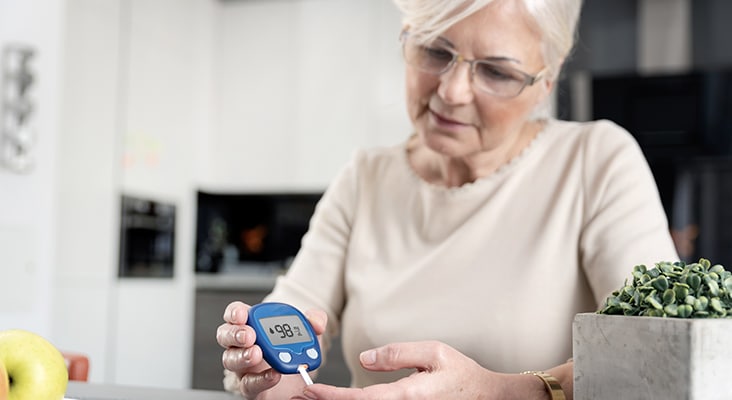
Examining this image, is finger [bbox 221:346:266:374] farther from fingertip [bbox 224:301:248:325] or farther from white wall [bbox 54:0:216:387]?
white wall [bbox 54:0:216:387]

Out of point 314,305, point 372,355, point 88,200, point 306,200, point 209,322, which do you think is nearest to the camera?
point 372,355

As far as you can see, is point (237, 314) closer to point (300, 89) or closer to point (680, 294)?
point (680, 294)

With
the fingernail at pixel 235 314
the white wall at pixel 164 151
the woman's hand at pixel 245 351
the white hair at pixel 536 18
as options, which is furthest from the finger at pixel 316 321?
the white wall at pixel 164 151

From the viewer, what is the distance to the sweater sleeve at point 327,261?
4.33 feet

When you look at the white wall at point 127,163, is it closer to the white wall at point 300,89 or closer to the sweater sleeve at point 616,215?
the white wall at point 300,89

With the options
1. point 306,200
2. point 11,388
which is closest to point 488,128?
point 11,388

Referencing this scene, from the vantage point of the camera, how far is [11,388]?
76cm

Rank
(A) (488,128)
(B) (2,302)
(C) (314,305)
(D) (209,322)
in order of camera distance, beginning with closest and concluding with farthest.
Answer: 1. (A) (488,128)
2. (C) (314,305)
3. (B) (2,302)
4. (D) (209,322)

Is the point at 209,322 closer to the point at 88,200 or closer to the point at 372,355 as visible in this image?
the point at 88,200

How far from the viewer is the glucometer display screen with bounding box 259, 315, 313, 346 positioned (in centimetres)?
81

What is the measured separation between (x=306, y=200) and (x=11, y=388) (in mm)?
3746

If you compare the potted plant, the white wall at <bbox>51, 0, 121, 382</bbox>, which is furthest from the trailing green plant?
the white wall at <bbox>51, 0, 121, 382</bbox>

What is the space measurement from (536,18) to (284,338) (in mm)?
613

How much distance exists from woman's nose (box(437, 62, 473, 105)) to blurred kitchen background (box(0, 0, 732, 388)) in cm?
209
